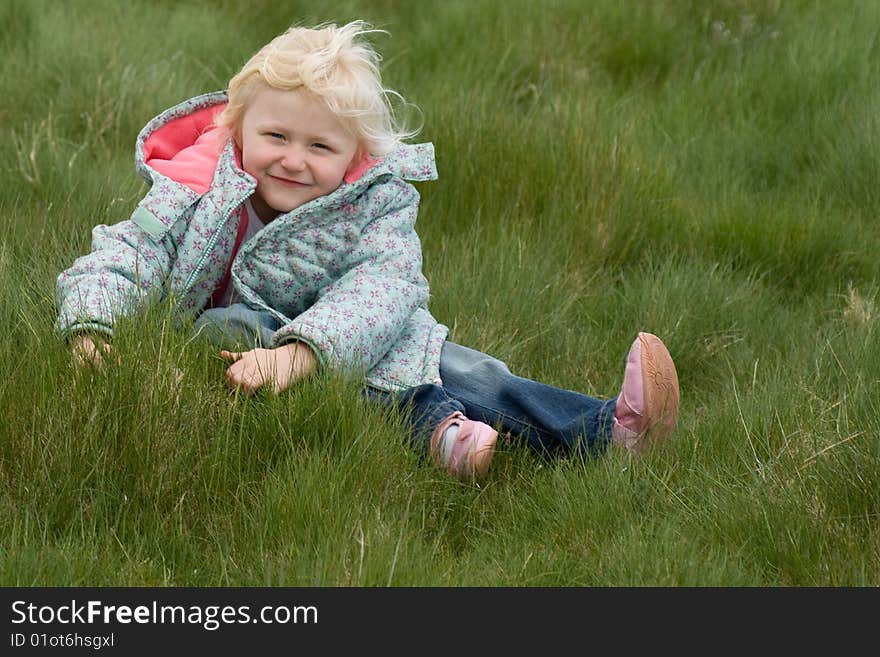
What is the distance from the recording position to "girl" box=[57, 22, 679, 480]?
3148 mm

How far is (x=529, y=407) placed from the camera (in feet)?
10.9

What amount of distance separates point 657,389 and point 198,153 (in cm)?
143

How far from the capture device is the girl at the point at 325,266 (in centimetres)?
315

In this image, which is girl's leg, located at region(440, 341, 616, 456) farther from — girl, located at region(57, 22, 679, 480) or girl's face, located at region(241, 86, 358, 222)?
girl's face, located at region(241, 86, 358, 222)

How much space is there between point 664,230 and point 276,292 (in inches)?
69.5

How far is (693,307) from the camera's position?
4.20 metres

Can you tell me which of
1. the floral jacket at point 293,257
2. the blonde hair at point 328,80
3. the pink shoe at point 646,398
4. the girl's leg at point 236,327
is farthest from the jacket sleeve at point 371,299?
the pink shoe at point 646,398

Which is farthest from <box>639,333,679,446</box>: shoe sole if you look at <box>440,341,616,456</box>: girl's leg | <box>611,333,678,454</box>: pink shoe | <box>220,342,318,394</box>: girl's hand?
<box>220,342,318,394</box>: girl's hand

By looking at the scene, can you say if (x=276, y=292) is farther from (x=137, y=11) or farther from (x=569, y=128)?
(x=137, y=11)

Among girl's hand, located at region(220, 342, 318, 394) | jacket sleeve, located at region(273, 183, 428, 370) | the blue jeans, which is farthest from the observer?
the blue jeans

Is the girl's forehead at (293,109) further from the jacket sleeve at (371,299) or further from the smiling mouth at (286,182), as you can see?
the jacket sleeve at (371,299)

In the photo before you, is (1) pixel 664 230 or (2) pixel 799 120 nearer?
(1) pixel 664 230

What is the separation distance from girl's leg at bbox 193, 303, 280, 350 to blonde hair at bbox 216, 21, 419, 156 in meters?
0.51

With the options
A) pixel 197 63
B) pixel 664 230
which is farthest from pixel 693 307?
pixel 197 63
